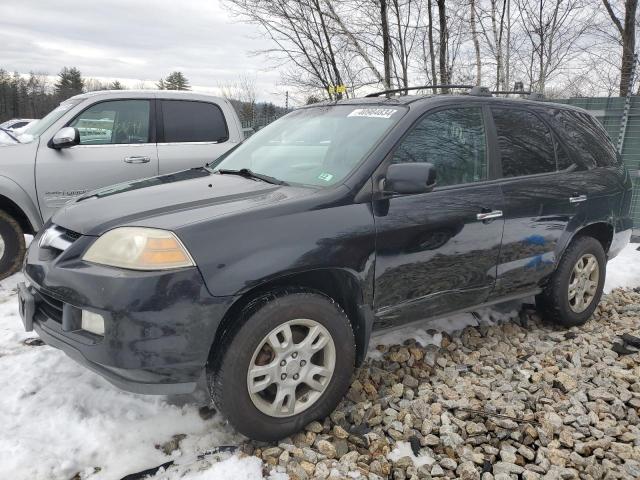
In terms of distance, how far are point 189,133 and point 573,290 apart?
426 cm

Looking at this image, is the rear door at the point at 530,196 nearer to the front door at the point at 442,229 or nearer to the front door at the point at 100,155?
the front door at the point at 442,229

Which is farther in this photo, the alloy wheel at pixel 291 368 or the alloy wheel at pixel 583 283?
A: the alloy wheel at pixel 583 283

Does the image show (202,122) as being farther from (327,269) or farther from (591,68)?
(591,68)

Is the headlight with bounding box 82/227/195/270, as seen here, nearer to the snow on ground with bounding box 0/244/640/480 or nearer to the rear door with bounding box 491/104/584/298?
the snow on ground with bounding box 0/244/640/480

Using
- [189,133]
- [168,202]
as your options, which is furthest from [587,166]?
[189,133]

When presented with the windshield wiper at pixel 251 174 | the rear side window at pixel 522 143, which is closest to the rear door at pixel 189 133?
the windshield wiper at pixel 251 174

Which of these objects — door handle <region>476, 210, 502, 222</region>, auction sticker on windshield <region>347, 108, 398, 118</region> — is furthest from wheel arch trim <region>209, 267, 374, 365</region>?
auction sticker on windshield <region>347, 108, 398, 118</region>

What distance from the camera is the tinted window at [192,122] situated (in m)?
5.61

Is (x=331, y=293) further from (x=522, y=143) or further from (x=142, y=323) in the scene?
(x=522, y=143)

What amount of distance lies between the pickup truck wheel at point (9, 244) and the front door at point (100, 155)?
288 millimetres

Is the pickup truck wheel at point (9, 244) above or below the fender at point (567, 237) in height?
below

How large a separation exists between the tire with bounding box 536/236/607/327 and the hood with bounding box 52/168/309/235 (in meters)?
2.32

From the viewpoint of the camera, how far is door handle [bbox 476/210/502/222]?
3157 millimetres

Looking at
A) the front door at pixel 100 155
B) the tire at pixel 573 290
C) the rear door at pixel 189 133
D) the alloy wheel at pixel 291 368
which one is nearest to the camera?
the alloy wheel at pixel 291 368
